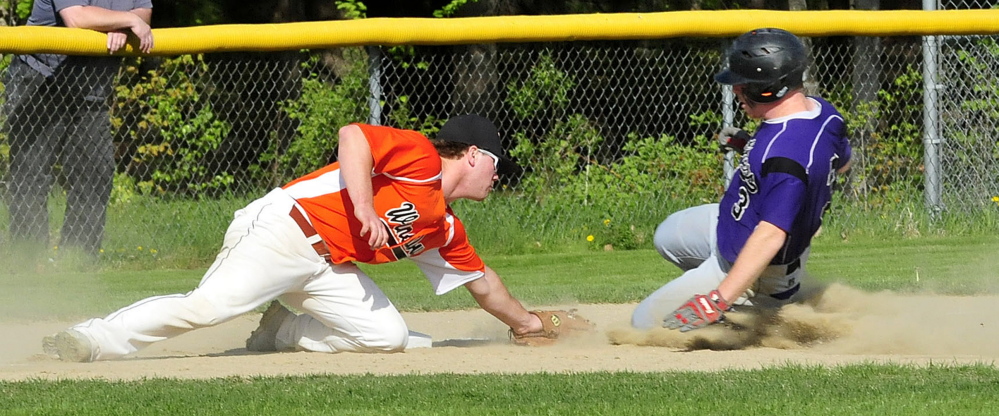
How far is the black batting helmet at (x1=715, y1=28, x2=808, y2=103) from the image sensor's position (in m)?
5.08

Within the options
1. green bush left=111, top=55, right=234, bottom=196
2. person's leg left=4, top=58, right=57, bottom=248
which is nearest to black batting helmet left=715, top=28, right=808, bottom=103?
person's leg left=4, top=58, right=57, bottom=248

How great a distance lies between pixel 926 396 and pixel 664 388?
83 centimetres

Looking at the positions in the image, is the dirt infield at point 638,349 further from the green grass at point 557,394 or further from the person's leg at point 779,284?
the green grass at point 557,394

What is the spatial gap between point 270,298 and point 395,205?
677 mm

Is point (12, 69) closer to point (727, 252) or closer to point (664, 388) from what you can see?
point (727, 252)

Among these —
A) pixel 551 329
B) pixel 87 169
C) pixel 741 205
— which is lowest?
pixel 551 329

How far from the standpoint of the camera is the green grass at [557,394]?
12.5 ft

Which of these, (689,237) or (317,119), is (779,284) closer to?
(689,237)

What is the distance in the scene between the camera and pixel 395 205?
5004 millimetres

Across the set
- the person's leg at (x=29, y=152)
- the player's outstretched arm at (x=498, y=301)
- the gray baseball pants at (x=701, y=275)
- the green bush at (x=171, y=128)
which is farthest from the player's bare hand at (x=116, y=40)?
the gray baseball pants at (x=701, y=275)

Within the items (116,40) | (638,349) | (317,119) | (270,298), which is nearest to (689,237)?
(638,349)

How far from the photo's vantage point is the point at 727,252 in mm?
5305

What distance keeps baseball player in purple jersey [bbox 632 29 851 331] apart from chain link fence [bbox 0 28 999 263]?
11.9 ft

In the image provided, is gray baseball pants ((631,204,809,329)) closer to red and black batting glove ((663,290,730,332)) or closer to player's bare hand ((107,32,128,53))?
red and black batting glove ((663,290,730,332))
